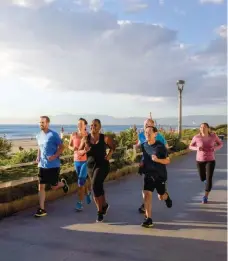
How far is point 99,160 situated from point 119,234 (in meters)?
1.40

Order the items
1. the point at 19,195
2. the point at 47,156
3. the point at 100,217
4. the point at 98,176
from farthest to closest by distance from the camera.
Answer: the point at 19,195 → the point at 47,156 → the point at 98,176 → the point at 100,217

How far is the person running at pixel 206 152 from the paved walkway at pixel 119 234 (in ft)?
1.51

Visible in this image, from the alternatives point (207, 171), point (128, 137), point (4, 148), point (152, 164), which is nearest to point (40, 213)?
point (152, 164)

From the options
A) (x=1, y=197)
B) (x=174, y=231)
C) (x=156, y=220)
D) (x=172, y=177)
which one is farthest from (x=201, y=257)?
(x=172, y=177)

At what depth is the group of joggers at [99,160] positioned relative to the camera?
6.41m

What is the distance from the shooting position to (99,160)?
22.0ft

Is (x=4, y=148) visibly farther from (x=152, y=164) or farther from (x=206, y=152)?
(x=152, y=164)

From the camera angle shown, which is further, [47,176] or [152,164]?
[47,176]

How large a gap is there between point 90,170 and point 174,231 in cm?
170

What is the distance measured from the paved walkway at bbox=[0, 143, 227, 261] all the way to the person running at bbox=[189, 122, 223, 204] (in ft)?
1.51

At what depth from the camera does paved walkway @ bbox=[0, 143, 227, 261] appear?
4.83m

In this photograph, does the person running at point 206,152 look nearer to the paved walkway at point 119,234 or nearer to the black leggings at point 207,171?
the black leggings at point 207,171

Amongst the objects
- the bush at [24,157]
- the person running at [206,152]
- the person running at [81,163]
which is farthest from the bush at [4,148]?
the person running at [206,152]

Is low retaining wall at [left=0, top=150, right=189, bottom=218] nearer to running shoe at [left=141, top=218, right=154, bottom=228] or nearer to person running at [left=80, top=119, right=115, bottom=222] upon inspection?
person running at [left=80, top=119, right=115, bottom=222]
